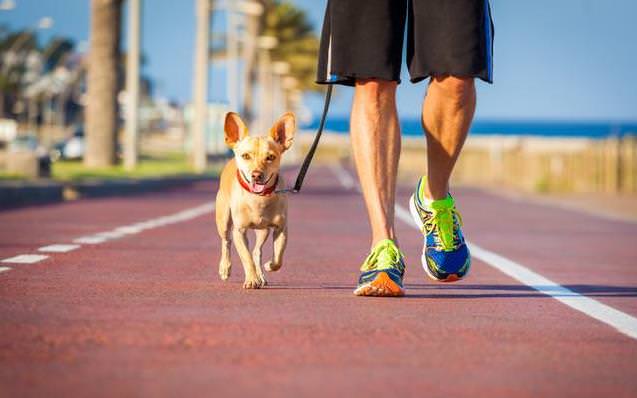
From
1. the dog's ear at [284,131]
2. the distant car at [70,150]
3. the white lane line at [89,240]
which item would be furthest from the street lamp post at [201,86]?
the dog's ear at [284,131]

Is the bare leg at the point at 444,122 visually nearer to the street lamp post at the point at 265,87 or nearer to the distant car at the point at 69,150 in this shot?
the distant car at the point at 69,150

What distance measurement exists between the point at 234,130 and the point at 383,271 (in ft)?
4.90

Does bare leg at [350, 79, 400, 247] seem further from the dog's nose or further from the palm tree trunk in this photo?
the palm tree trunk

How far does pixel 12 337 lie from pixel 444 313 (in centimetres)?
216

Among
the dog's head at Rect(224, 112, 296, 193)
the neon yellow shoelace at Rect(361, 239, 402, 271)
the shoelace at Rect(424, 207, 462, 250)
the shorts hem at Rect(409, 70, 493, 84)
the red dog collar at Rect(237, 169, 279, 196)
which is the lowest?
the neon yellow shoelace at Rect(361, 239, 402, 271)

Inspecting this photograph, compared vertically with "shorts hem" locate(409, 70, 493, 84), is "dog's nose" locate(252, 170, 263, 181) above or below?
below

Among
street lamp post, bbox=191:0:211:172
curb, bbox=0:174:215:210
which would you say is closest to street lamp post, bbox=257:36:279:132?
street lamp post, bbox=191:0:211:172

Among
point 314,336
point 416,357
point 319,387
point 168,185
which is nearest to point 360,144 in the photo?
point 314,336

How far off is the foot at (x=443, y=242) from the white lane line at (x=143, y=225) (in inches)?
199

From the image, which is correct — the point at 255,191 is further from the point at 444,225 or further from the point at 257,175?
the point at 444,225

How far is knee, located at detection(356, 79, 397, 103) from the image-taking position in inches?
307

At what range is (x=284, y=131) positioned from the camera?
28.1 ft

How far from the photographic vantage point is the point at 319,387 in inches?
178

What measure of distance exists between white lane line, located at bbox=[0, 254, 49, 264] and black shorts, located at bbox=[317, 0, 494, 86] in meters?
3.12
